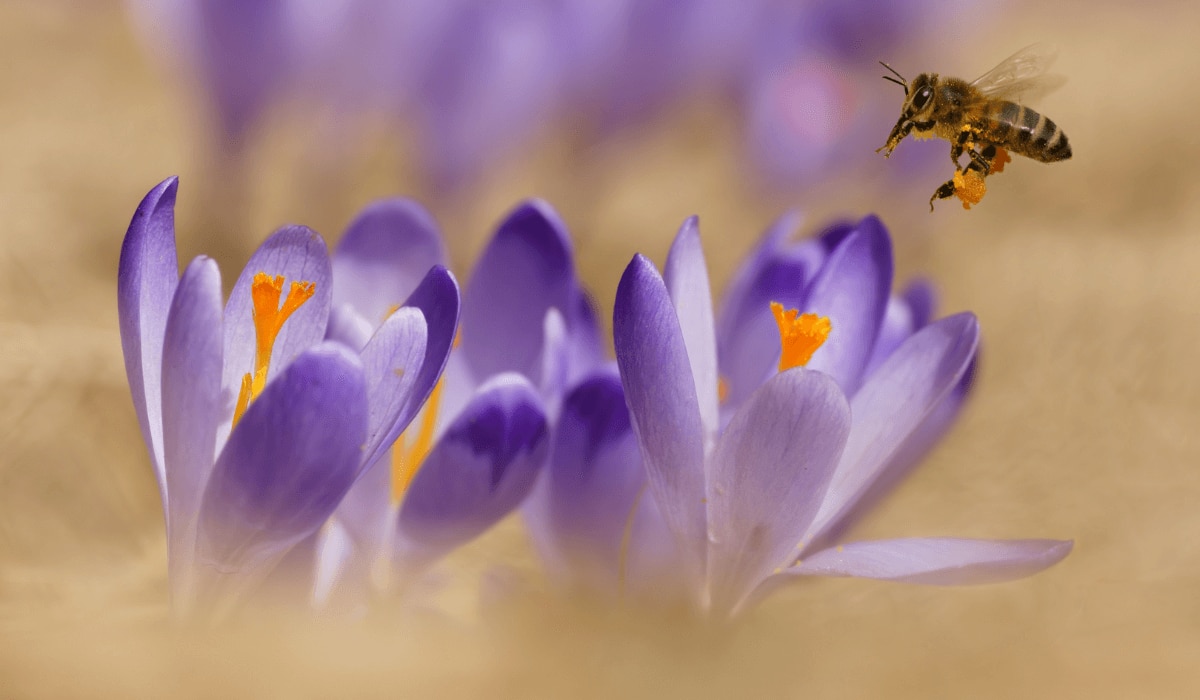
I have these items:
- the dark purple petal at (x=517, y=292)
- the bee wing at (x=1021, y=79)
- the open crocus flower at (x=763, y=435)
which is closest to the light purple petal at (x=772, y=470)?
the open crocus flower at (x=763, y=435)

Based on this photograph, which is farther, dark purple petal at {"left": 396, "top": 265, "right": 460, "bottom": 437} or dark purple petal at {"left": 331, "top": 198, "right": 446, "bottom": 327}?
dark purple petal at {"left": 331, "top": 198, "right": 446, "bottom": 327}

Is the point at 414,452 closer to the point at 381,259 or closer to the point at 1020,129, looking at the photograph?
the point at 381,259

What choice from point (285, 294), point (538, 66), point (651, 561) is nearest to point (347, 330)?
point (285, 294)

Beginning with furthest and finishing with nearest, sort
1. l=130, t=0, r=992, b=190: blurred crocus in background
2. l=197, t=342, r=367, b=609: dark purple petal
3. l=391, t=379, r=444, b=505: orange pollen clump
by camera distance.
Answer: l=130, t=0, r=992, b=190: blurred crocus in background → l=391, t=379, r=444, b=505: orange pollen clump → l=197, t=342, r=367, b=609: dark purple petal

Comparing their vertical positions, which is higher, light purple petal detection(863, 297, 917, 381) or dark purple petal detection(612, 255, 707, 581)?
light purple petal detection(863, 297, 917, 381)

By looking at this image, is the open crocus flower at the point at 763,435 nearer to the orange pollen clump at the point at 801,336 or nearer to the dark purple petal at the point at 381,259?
the orange pollen clump at the point at 801,336

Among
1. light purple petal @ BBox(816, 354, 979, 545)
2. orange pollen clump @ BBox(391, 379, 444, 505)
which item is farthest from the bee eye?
orange pollen clump @ BBox(391, 379, 444, 505)

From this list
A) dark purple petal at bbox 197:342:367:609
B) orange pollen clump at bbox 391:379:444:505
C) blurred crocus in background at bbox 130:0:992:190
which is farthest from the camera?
blurred crocus in background at bbox 130:0:992:190

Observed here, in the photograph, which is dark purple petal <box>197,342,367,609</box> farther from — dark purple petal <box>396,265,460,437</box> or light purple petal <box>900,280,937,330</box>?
light purple petal <box>900,280,937,330</box>
